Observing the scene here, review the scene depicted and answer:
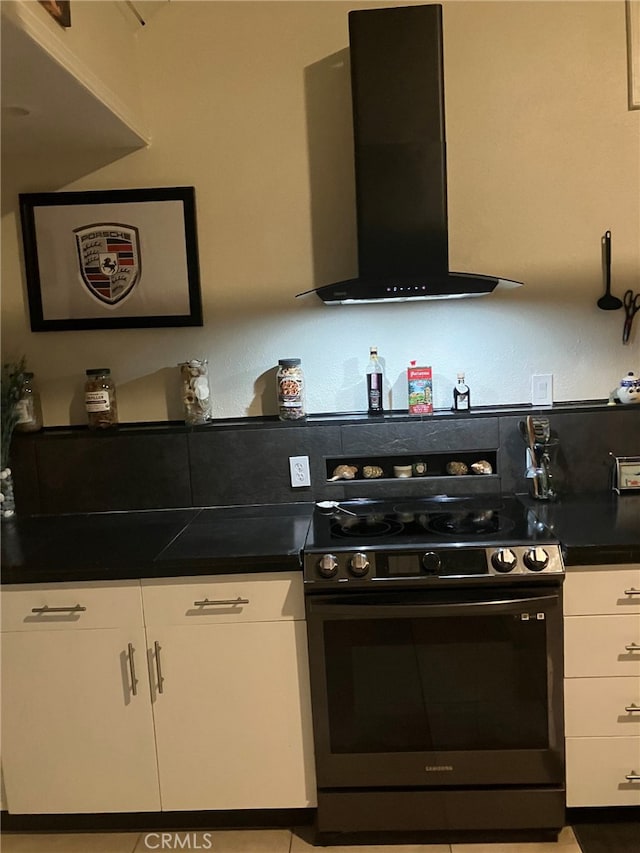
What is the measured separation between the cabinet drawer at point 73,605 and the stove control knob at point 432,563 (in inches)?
32.0

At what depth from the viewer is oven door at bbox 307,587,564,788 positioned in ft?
6.17

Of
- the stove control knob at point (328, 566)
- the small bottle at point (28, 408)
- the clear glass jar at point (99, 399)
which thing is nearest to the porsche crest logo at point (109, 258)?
the clear glass jar at point (99, 399)

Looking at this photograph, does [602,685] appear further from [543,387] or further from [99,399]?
[99,399]

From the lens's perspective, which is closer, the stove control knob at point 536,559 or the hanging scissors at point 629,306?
the stove control knob at point 536,559

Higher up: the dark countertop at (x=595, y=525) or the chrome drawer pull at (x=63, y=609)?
the dark countertop at (x=595, y=525)

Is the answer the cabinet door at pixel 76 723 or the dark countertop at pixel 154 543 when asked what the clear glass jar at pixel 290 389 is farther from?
the cabinet door at pixel 76 723

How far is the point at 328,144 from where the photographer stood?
2.49 meters

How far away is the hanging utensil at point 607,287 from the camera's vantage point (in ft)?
8.09

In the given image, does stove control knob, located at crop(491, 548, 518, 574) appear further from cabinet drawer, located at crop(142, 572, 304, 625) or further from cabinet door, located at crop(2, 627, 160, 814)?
cabinet door, located at crop(2, 627, 160, 814)

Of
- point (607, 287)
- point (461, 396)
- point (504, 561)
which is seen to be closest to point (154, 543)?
point (504, 561)

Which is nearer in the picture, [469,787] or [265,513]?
[469,787]

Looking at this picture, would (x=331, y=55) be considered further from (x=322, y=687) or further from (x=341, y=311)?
(x=322, y=687)

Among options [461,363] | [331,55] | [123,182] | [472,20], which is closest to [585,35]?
[472,20]

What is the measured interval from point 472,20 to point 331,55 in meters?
0.51
